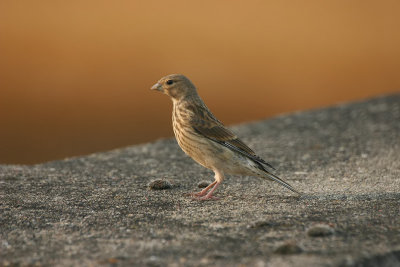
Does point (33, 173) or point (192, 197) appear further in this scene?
point (33, 173)

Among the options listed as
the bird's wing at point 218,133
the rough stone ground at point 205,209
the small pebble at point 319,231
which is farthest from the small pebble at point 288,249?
the bird's wing at point 218,133

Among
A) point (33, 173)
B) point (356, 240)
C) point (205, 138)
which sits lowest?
point (33, 173)

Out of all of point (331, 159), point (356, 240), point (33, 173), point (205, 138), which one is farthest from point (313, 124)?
point (356, 240)

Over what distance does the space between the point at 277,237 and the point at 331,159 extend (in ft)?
9.63

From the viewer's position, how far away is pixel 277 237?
3496 mm

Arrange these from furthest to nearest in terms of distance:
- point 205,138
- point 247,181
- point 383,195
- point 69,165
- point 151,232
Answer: point 69,165, point 247,181, point 205,138, point 383,195, point 151,232

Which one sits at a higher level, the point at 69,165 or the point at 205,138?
the point at 205,138

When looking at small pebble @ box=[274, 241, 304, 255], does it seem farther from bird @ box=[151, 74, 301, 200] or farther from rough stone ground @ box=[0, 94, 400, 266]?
bird @ box=[151, 74, 301, 200]

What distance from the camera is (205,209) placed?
4340 millimetres

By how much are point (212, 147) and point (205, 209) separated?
78 cm

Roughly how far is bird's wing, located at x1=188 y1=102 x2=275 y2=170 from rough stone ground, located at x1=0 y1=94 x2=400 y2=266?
389 millimetres

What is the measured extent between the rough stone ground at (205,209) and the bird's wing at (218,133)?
389mm

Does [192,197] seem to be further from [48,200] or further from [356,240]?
[356,240]

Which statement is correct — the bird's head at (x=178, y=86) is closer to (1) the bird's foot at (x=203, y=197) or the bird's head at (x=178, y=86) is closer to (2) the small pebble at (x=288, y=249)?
(1) the bird's foot at (x=203, y=197)
